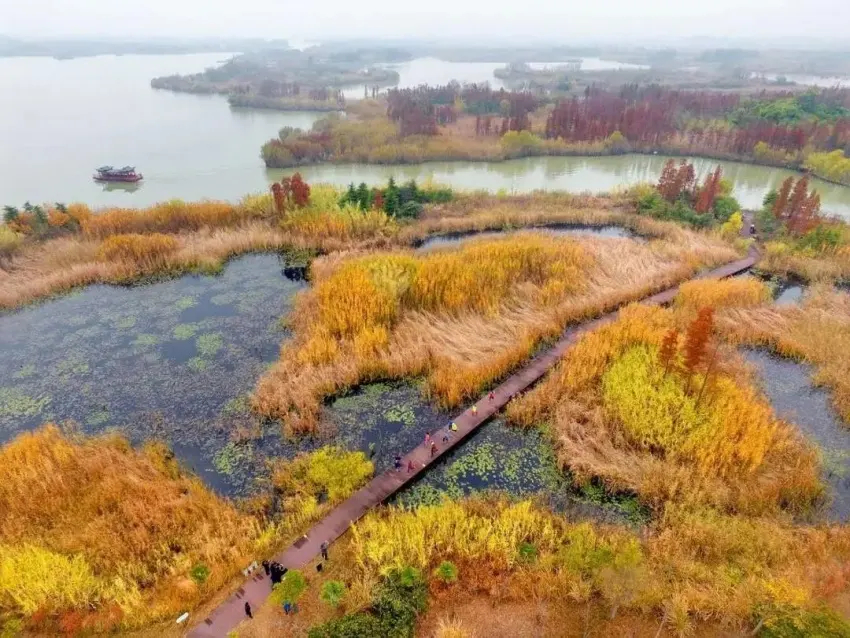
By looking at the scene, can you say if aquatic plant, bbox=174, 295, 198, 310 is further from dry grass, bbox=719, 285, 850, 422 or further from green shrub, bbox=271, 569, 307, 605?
dry grass, bbox=719, 285, 850, 422

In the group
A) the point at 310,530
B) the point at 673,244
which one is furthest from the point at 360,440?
the point at 673,244

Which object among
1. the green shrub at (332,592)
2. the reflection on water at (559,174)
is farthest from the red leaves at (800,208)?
the green shrub at (332,592)

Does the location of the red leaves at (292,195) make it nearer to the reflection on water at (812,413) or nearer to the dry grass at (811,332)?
the dry grass at (811,332)

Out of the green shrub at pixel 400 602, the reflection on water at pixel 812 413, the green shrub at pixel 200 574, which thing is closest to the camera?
the green shrub at pixel 400 602

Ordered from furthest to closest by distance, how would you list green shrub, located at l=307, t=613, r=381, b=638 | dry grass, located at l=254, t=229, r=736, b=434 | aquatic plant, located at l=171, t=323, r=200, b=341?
Answer: aquatic plant, located at l=171, t=323, r=200, b=341 → dry grass, located at l=254, t=229, r=736, b=434 → green shrub, located at l=307, t=613, r=381, b=638

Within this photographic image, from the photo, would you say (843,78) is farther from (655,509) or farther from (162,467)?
(162,467)

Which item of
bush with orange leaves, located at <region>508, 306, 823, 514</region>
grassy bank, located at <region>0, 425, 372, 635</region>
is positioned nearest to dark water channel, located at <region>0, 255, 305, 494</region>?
grassy bank, located at <region>0, 425, 372, 635</region>

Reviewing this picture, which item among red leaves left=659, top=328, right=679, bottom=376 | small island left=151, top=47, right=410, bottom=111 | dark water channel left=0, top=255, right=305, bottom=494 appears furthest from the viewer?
small island left=151, top=47, right=410, bottom=111
